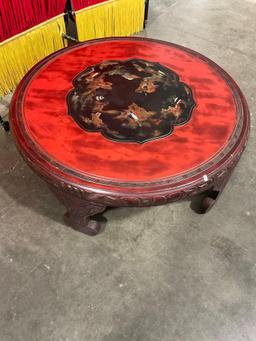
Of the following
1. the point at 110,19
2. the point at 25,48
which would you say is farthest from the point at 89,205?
the point at 110,19

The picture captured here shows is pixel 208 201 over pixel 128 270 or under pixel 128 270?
over

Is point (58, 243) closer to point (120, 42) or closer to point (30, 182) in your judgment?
point (30, 182)

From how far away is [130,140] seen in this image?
1287 millimetres

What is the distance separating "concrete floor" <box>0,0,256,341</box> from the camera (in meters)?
1.36

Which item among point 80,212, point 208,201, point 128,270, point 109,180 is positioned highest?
point 109,180

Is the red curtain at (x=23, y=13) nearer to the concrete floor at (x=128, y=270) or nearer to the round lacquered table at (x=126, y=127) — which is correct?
the round lacquered table at (x=126, y=127)

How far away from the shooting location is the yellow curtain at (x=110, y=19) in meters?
2.33

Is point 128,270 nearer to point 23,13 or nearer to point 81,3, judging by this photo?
point 23,13

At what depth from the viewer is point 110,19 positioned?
2.49 m

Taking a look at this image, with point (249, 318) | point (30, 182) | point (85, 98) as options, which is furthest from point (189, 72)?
point (249, 318)

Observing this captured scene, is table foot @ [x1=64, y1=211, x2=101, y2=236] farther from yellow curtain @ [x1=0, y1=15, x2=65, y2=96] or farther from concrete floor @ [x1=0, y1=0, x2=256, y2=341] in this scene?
yellow curtain @ [x1=0, y1=15, x2=65, y2=96]

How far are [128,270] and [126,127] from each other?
2.11 feet

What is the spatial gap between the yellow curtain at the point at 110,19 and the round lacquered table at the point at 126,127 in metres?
0.72

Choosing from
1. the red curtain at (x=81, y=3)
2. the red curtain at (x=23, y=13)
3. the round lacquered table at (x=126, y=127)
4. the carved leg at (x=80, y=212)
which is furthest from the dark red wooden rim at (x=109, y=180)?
the red curtain at (x=81, y=3)
